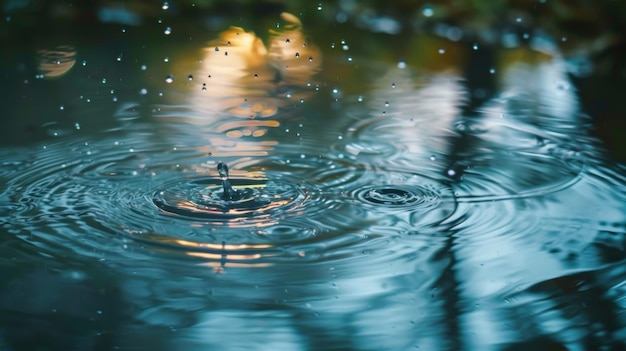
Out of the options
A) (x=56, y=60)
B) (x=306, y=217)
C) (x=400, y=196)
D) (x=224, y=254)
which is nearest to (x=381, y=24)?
(x=56, y=60)

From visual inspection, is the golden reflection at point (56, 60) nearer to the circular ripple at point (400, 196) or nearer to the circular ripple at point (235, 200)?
the circular ripple at point (235, 200)

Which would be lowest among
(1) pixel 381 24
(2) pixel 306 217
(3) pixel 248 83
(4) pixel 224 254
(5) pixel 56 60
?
(4) pixel 224 254

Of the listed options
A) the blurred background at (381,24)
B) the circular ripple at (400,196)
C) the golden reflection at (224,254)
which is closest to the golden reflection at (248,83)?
the blurred background at (381,24)

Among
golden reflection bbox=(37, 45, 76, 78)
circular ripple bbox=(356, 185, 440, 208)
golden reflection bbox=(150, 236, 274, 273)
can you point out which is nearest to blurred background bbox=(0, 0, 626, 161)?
golden reflection bbox=(37, 45, 76, 78)

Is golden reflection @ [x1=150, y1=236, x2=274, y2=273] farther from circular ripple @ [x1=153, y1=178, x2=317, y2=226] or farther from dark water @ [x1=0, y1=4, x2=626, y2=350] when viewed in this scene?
circular ripple @ [x1=153, y1=178, x2=317, y2=226]

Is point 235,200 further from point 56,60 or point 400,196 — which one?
point 56,60

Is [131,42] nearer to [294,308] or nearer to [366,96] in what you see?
[366,96]

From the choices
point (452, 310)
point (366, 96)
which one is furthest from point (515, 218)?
point (366, 96)
